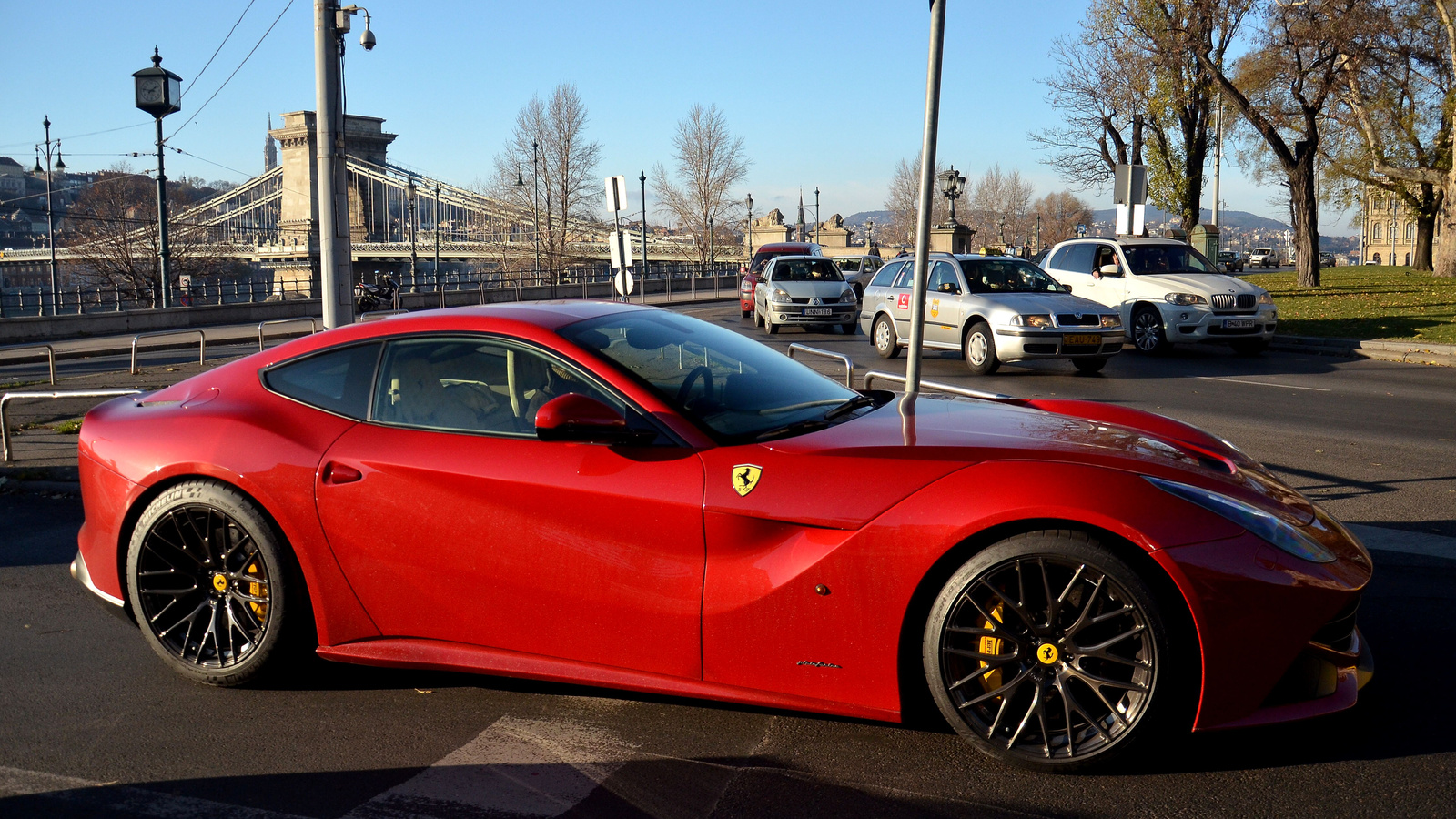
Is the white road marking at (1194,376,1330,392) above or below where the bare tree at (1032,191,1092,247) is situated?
below

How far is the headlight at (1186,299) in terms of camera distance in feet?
55.2

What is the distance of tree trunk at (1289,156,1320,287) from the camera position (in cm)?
2994

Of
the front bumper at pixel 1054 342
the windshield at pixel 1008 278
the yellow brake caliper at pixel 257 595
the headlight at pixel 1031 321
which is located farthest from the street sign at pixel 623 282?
the yellow brake caliper at pixel 257 595

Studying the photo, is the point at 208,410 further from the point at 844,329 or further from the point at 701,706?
the point at 844,329

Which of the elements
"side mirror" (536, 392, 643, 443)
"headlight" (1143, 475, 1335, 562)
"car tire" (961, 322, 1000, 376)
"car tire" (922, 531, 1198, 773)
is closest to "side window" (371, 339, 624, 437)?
"side mirror" (536, 392, 643, 443)

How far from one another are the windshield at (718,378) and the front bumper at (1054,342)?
10073 mm

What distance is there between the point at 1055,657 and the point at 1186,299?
15.3 meters

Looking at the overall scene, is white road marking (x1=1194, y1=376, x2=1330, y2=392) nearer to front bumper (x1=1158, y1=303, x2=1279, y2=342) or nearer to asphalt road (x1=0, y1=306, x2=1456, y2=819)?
front bumper (x1=1158, y1=303, x2=1279, y2=342)

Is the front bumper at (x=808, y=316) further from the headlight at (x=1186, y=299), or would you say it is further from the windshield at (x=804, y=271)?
the headlight at (x=1186, y=299)

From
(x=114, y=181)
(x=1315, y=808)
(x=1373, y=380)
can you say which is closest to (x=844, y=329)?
(x=1373, y=380)

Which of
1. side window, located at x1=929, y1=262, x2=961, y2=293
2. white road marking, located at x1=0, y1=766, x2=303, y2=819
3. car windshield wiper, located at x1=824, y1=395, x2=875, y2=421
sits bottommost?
white road marking, located at x1=0, y1=766, x2=303, y2=819

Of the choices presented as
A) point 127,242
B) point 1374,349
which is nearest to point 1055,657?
point 1374,349

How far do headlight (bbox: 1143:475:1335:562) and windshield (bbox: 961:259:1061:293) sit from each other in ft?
39.9

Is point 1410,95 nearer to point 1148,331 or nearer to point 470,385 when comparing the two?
point 1148,331
